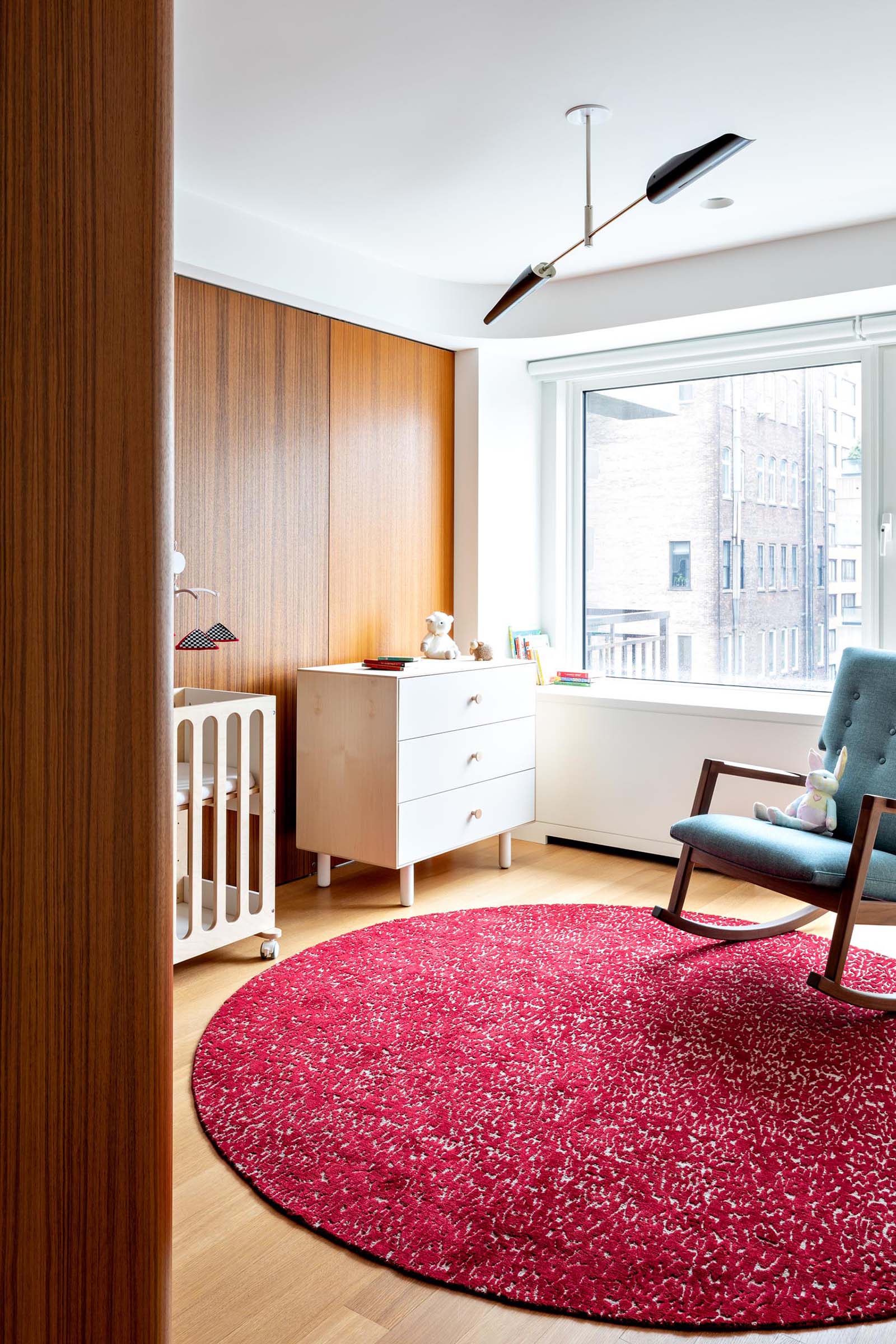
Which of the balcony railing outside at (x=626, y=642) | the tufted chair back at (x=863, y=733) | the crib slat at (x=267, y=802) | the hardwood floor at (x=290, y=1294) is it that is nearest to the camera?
the hardwood floor at (x=290, y=1294)

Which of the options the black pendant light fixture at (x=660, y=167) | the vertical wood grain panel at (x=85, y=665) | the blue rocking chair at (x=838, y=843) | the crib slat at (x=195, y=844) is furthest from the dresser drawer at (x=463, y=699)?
the vertical wood grain panel at (x=85, y=665)

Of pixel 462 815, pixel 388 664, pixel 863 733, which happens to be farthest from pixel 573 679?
pixel 863 733

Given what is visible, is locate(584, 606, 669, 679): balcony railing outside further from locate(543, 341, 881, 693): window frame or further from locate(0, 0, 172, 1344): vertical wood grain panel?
locate(0, 0, 172, 1344): vertical wood grain panel

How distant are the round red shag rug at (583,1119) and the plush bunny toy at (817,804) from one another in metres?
0.42

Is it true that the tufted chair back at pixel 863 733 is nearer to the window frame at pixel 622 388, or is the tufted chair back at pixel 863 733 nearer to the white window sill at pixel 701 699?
the white window sill at pixel 701 699

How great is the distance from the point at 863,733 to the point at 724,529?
1503 millimetres

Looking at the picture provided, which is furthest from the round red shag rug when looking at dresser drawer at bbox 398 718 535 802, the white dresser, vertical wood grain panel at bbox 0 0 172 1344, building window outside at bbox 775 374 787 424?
building window outside at bbox 775 374 787 424

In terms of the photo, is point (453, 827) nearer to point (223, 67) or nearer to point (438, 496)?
point (438, 496)

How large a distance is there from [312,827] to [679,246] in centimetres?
259

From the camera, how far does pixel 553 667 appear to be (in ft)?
15.4

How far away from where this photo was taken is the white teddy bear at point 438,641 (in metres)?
4.00

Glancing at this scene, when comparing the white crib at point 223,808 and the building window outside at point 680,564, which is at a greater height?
the building window outside at point 680,564

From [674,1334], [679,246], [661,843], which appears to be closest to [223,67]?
[679,246]

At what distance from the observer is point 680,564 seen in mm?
4484
